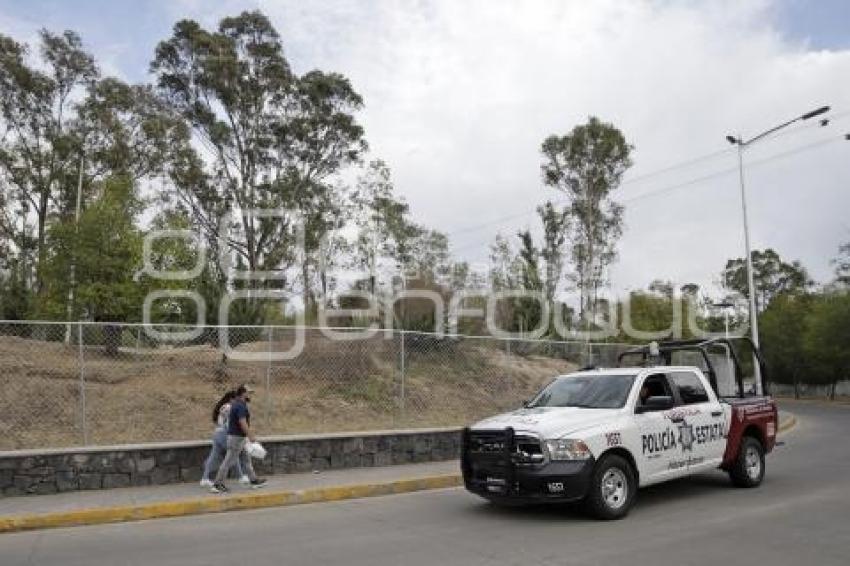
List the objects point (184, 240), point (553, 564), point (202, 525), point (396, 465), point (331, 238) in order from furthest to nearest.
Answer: point (331, 238), point (184, 240), point (396, 465), point (202, 525), point (553, 564)

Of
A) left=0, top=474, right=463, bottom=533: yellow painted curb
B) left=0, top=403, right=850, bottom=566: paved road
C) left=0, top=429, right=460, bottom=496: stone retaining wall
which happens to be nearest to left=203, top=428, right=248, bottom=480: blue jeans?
left=0, top=429, right=460, bottom=496: stone retaining wall

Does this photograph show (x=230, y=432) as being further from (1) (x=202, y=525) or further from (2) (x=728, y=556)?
(2) (x=728, y=556)

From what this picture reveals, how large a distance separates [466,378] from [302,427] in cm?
471

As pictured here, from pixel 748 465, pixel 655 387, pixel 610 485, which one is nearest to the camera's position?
pixel 610 485

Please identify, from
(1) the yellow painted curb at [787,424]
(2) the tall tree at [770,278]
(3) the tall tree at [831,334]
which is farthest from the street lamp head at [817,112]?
(2) the tall tree at [770,278]

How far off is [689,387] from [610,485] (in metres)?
2.38

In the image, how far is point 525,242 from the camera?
4334 centimetres

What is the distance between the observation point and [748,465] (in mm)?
11219

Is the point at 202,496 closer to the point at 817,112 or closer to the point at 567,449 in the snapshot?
the point at 567,449

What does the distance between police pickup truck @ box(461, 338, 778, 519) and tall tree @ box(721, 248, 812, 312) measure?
7623cm

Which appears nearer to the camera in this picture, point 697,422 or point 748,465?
point 697,422

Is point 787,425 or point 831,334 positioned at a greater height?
point 831,334

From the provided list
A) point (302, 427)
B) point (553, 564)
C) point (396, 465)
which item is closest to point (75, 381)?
point (302, 427)

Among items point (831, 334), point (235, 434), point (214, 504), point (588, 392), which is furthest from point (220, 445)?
point (831, 334)
